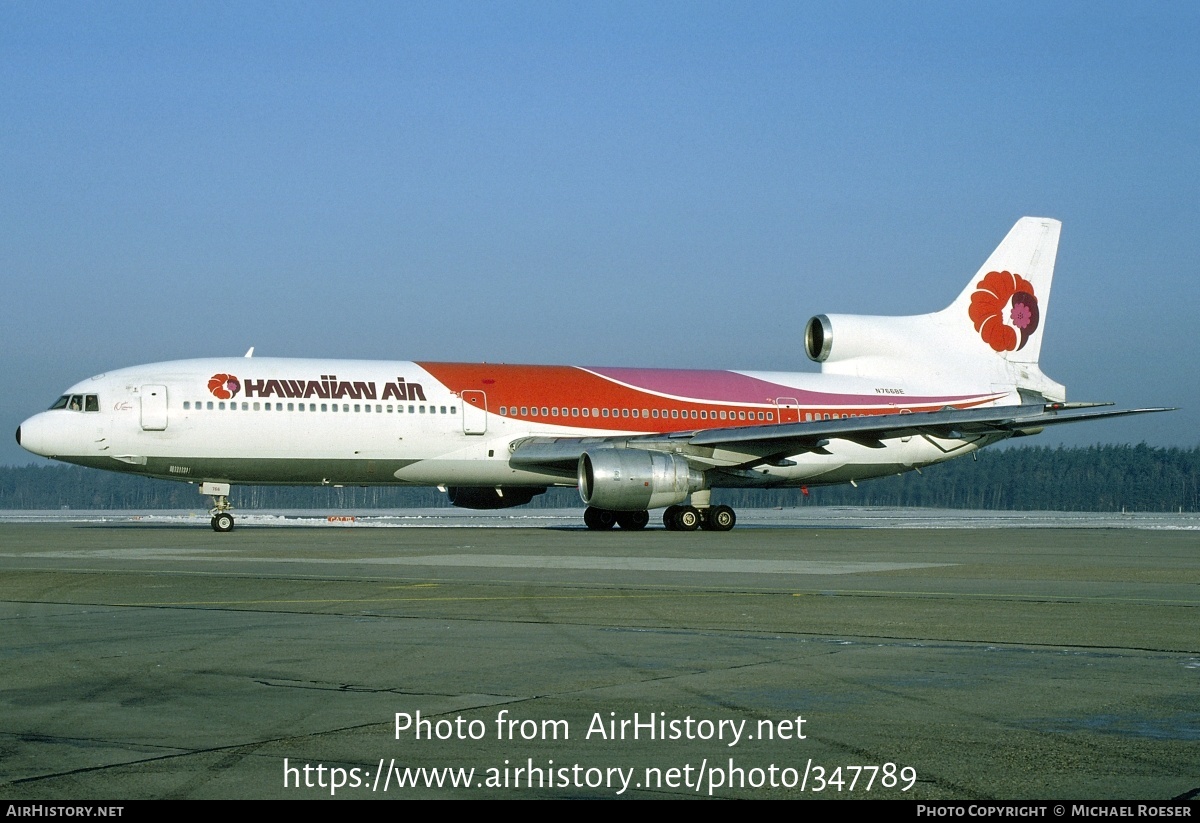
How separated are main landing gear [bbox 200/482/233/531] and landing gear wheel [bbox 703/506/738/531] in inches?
464

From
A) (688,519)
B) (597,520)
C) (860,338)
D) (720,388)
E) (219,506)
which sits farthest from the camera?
(860,338)

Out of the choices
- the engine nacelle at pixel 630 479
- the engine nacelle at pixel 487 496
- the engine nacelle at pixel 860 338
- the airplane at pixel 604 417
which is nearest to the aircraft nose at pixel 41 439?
the airplane at pixel 604 417

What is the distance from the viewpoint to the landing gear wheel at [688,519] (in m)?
32.7

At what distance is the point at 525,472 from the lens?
108 feet

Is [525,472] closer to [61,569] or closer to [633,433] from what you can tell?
[633,433]

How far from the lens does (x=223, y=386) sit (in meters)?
29.8

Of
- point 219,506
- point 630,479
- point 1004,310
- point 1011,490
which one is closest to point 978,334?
point 1004,310

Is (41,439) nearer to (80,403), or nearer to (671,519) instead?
(80,403)

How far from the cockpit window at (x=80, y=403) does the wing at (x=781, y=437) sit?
9918 millimetres

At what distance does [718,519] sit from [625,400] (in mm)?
4150

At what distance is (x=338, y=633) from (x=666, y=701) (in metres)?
3.94

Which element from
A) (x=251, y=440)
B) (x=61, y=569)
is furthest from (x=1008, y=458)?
(x=61, y=569)

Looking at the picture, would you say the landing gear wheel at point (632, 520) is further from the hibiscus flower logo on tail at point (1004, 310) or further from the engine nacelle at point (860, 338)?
the hibiscus flower logo on tail at point (1004, 310)
